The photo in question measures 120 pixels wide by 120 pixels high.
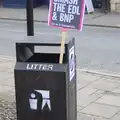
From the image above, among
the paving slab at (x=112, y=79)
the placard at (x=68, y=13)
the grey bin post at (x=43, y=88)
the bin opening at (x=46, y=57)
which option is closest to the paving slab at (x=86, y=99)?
the paving slab at (x=112, y=79)

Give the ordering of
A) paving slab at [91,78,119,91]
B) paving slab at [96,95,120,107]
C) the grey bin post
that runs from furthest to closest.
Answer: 1. paving slab at [91,78,119,91]
2. paving slab at [96,95,120,107]
3. the grey bin post

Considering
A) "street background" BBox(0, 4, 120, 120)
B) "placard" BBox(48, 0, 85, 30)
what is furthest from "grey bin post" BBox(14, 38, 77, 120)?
"street background" BBox(0, 4, 120, 120)

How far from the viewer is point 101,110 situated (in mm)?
6172

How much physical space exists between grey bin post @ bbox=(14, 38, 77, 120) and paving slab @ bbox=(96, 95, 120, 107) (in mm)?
2171

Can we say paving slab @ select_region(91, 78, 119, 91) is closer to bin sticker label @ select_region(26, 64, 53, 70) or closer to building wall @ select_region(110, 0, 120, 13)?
bin sticker label @ select_region(26, 64, 53, 70)

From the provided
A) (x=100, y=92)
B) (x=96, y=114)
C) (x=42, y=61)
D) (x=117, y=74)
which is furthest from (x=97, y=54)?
(x=42, y=61)

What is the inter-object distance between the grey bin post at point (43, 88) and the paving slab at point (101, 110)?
5.20 ft

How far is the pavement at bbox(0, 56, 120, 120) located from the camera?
6020 mm

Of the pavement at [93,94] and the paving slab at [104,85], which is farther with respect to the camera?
the paving slab at [104,85]

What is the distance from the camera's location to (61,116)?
4.34 m

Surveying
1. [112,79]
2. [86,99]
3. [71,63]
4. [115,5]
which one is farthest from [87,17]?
[71,63]

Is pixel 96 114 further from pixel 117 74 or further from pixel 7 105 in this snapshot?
pixel 117 74

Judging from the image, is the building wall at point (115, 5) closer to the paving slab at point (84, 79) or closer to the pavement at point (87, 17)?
the pavement at point (87, 17)

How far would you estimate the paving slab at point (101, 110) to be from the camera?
5969 mm
